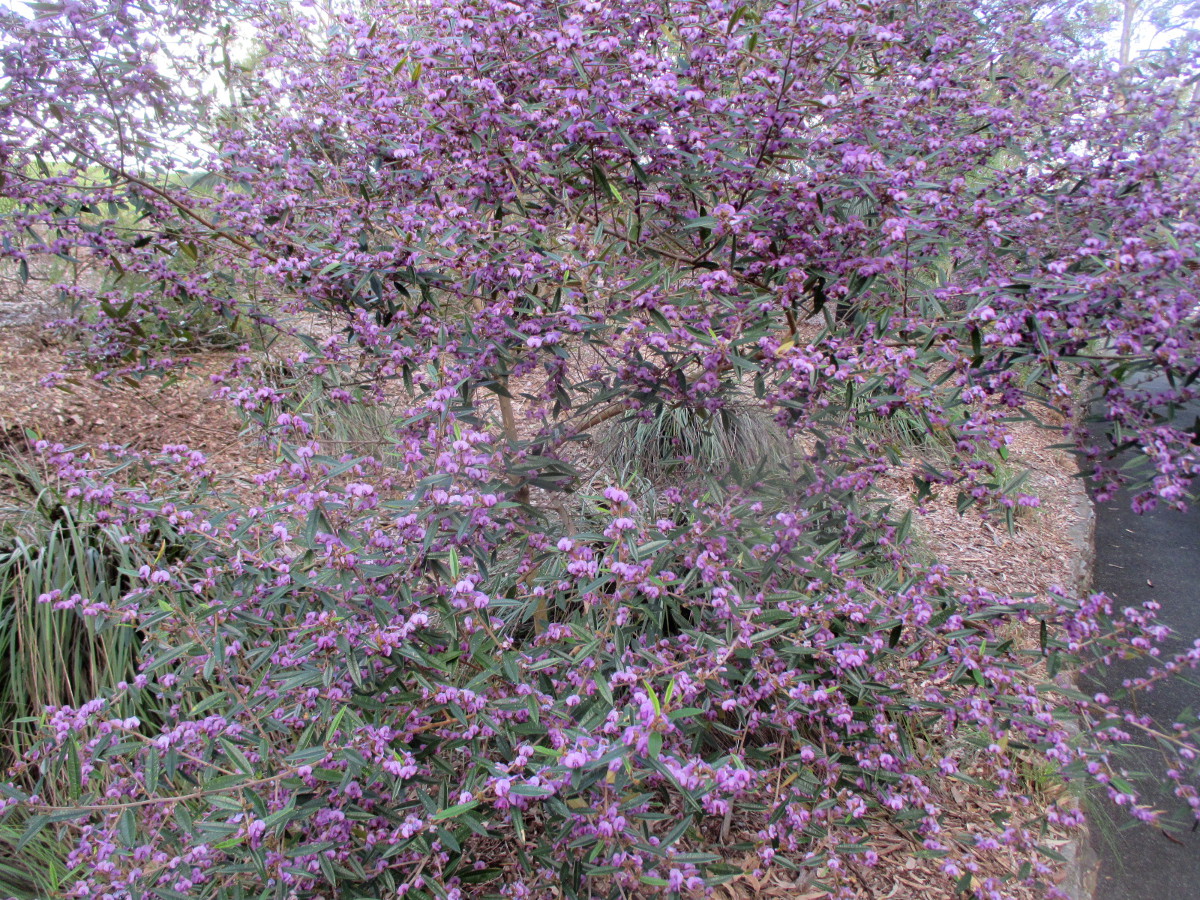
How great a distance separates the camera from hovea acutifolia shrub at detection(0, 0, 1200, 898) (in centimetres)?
160

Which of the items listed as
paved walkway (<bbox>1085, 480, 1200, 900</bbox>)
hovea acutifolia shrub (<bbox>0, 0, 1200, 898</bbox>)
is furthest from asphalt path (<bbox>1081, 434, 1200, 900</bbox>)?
hovea acutifolia shrub (<bbox>0, 0, 1200, 898</bbox>)

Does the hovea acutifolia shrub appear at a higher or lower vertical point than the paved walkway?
higher

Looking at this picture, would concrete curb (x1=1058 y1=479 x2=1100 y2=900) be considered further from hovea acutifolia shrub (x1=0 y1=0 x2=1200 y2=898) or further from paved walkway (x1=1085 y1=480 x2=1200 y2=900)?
hovea acutifolia shrub (x1=0 y1=0 x2=1200 y2=898)

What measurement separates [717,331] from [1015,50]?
4.43 ft

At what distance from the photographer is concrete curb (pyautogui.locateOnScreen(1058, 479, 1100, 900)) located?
2.58 meters

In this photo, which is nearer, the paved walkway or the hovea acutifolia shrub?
the hovea acutifolia shrub

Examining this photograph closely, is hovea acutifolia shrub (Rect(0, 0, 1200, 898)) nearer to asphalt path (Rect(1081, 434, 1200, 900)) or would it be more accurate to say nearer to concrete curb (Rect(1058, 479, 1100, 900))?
concrete curb (Rect(1058, 479, 1100, 900))

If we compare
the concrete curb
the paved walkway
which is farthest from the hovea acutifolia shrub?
the paved walkway

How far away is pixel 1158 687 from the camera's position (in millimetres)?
3744

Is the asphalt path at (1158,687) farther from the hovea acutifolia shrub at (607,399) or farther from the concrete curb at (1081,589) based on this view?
the hovea acutifolia shrub at (607,399)

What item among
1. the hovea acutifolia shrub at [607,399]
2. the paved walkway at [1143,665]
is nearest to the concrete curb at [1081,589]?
the paved walkway at [1143,665]

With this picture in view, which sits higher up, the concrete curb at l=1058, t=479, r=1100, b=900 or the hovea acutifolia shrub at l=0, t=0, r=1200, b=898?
the hovea acutifolia shrub at l=0, t=0, r=1200, b=898

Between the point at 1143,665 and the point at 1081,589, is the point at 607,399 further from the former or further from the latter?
the point at 1081,589

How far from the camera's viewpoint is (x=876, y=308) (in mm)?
2150
